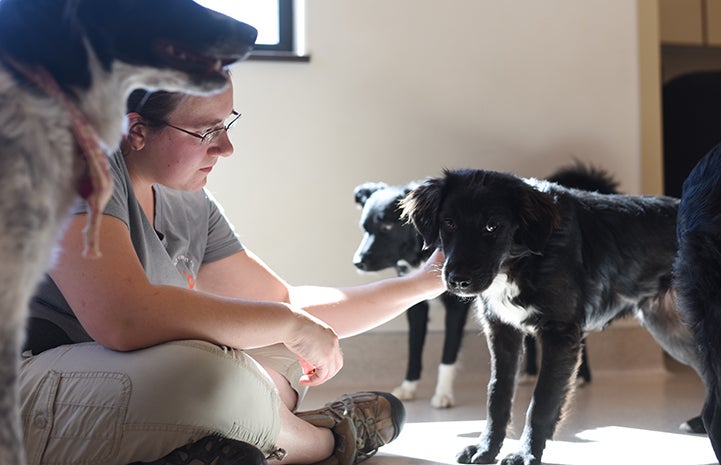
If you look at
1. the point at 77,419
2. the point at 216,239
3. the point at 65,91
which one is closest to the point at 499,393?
the point at 216,239

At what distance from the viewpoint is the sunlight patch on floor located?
2156 millimetres

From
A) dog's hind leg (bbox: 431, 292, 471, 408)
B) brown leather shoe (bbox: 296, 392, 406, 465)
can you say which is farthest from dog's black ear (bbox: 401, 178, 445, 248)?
dog's hind leg (bbox: 431, 292, 471, 408)

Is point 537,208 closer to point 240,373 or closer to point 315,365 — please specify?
point 315,365

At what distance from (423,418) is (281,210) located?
4.03ft

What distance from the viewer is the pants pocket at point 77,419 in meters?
1.39

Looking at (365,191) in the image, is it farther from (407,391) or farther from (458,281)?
(458,281)

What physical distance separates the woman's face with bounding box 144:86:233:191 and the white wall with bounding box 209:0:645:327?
6.45ft

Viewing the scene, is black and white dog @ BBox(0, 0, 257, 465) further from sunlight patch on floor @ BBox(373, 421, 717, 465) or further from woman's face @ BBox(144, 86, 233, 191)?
sunlight patch on floor @ BBox(373, 421, 717, 465)

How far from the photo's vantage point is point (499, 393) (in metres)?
2.11

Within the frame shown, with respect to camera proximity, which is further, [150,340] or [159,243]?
[159,243]

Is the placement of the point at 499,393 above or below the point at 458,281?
below

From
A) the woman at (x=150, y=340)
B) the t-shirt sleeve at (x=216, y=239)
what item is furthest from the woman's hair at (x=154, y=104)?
the t-shirt sleeve at (x=216, y=239)

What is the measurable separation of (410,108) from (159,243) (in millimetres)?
2341

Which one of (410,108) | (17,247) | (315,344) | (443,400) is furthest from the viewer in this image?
(410,108)
